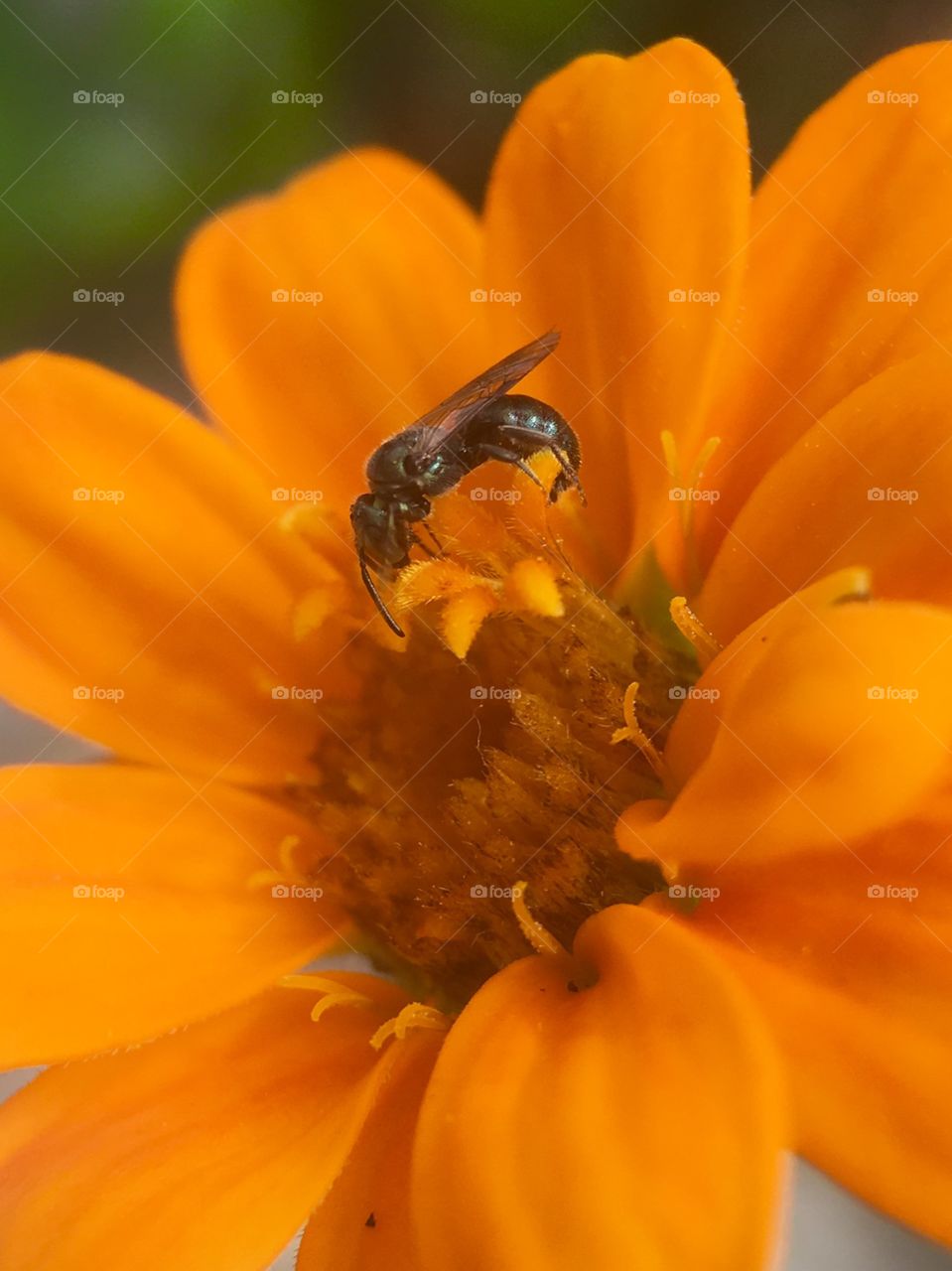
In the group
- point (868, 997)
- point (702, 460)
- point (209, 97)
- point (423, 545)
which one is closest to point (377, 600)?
point (423, 545)

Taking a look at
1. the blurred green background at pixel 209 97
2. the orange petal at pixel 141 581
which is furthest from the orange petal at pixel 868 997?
the blurred green background at pixel 209 97

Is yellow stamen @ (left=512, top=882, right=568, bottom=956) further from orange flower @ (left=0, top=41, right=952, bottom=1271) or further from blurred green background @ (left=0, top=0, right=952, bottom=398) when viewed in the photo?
blurred green background @ (left=0, top=0, right=952, bottom=398)

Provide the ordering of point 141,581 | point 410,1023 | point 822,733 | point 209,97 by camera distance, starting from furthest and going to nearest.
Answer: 1. point 209,97
2. point 141,581
3. point 410,1023
4. point 822,733

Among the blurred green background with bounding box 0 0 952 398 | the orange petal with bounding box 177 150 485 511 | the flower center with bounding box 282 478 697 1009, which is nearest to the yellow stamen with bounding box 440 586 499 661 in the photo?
the flower center with bounding box 282 478 697 1009

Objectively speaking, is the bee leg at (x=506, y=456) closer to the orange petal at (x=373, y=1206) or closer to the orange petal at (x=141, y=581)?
the orange petal at (x=141, y=581)

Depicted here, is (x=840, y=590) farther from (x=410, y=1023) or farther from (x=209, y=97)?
(x=209, y=97)

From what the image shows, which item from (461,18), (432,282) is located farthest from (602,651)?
(461,18)
